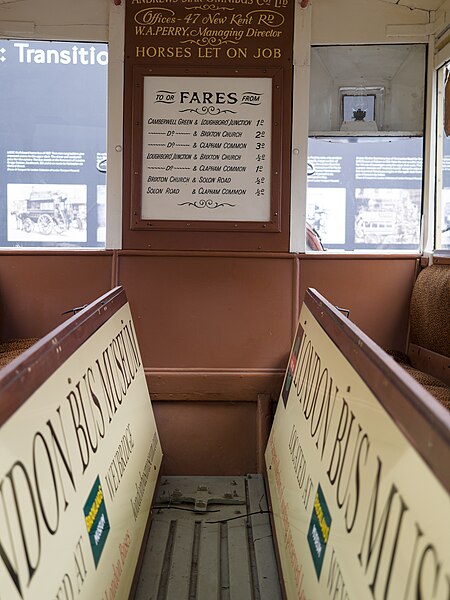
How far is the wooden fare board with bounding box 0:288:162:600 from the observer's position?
4.08 feet

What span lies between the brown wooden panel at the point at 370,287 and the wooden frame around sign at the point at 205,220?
1.20 feet

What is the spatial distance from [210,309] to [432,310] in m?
1.24

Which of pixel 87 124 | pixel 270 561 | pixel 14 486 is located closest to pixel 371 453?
pixel 14 486

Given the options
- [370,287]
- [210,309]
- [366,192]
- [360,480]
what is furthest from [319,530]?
[366,192]

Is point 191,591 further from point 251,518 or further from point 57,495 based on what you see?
point 57,495

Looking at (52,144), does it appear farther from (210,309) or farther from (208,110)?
(210,309)

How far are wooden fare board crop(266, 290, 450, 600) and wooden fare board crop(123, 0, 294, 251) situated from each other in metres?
1.35

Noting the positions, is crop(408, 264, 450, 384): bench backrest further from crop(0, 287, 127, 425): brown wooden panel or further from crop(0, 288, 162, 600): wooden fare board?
crop(0, 287, 127, 425): brown wooden panel

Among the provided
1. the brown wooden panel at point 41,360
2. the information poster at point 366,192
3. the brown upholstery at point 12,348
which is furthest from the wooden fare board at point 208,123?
the brown wooden panel at point 41,360

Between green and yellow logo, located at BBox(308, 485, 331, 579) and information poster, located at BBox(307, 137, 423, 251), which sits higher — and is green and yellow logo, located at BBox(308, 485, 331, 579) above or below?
below

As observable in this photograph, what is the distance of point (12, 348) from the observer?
3.48m

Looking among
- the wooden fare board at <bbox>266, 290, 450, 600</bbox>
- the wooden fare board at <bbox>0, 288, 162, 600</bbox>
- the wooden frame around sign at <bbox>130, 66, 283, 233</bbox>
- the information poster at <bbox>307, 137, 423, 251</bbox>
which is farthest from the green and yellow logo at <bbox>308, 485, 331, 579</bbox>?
the information poster at <bbox>307, 137, 423, 251</bbox>

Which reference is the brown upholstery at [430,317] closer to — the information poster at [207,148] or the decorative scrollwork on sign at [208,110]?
the information poster at [207,148]

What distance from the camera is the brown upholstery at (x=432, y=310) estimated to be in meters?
3.38
